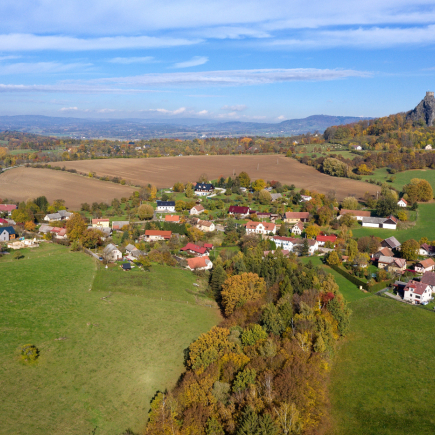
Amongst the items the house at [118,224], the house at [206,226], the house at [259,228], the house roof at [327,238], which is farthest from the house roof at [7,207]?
the house roof at [327,238]

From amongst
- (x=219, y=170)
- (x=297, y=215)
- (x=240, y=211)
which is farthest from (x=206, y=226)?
(x=219, y=170)

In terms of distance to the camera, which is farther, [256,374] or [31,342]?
[31,342]

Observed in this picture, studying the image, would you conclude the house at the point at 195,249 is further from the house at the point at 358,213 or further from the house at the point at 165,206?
the house at the point at 358,213

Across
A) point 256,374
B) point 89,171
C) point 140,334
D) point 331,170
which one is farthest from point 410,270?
point 89,171

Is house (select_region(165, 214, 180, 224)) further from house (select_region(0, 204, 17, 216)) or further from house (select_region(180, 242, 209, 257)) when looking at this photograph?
house (select_region(0, 204, 17, 216))

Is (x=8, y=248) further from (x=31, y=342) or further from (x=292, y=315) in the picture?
(x=292, y=315)

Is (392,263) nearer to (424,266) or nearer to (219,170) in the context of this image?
(424,266)
